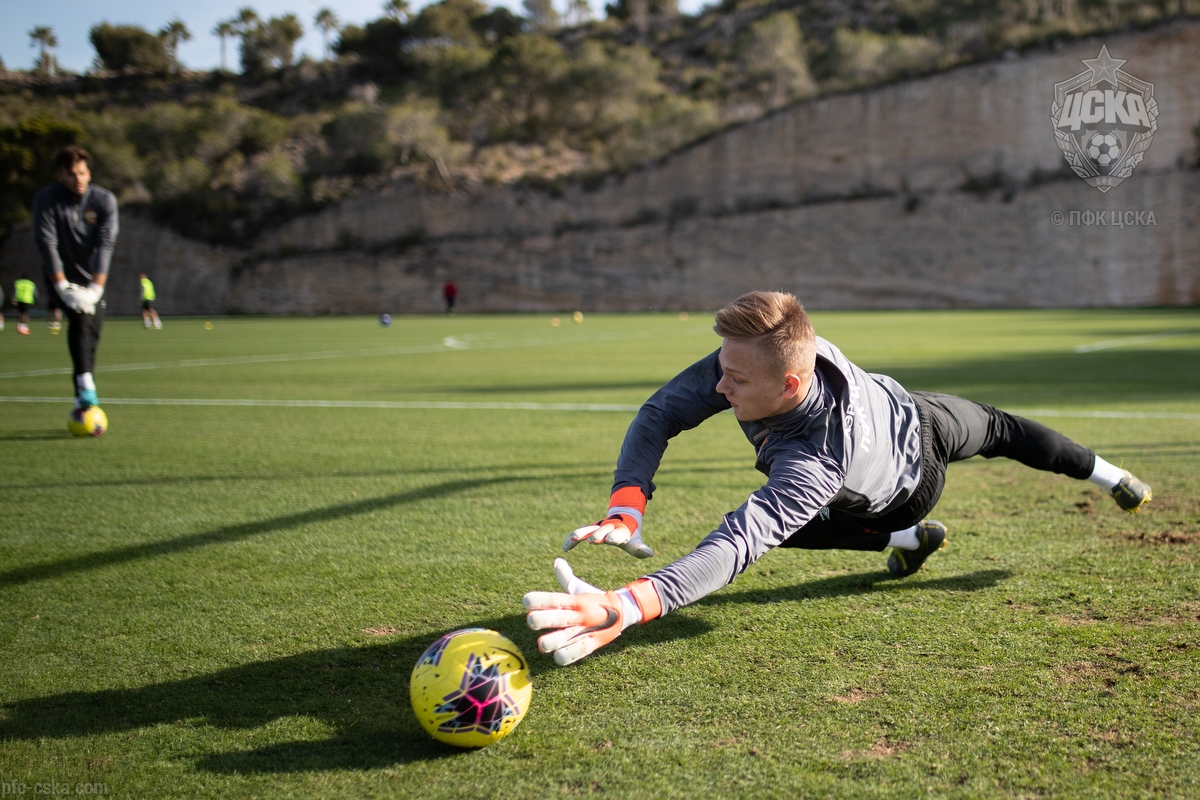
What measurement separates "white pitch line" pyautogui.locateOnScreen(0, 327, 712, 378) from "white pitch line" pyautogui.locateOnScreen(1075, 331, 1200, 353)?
9228 millimetres

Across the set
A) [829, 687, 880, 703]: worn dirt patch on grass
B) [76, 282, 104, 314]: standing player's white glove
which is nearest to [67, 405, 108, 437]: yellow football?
[76, 282, 104, 314]: standing player's white glove

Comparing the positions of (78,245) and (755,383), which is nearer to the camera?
(755,383)

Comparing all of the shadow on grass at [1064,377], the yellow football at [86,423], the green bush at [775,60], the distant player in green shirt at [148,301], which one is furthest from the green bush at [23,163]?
the shadow on grass at [1064,377]

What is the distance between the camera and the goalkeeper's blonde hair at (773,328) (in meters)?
2.56

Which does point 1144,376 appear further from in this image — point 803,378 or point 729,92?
point 729,92

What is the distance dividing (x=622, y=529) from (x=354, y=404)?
24.3ft

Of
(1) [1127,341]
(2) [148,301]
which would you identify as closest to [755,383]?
(1) [1127,341]

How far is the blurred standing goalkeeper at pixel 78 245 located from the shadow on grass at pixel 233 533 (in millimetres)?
3769

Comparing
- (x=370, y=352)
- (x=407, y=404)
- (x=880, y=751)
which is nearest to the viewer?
(x=880, y=751)

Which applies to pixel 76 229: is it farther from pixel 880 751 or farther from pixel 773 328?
pixel 880 751

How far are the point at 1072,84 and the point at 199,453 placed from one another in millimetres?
45518

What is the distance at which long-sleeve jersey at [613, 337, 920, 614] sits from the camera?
237cm

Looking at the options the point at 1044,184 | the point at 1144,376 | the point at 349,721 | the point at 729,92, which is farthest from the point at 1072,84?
the point at 349,721

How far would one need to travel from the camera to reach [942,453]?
3.29 metres
